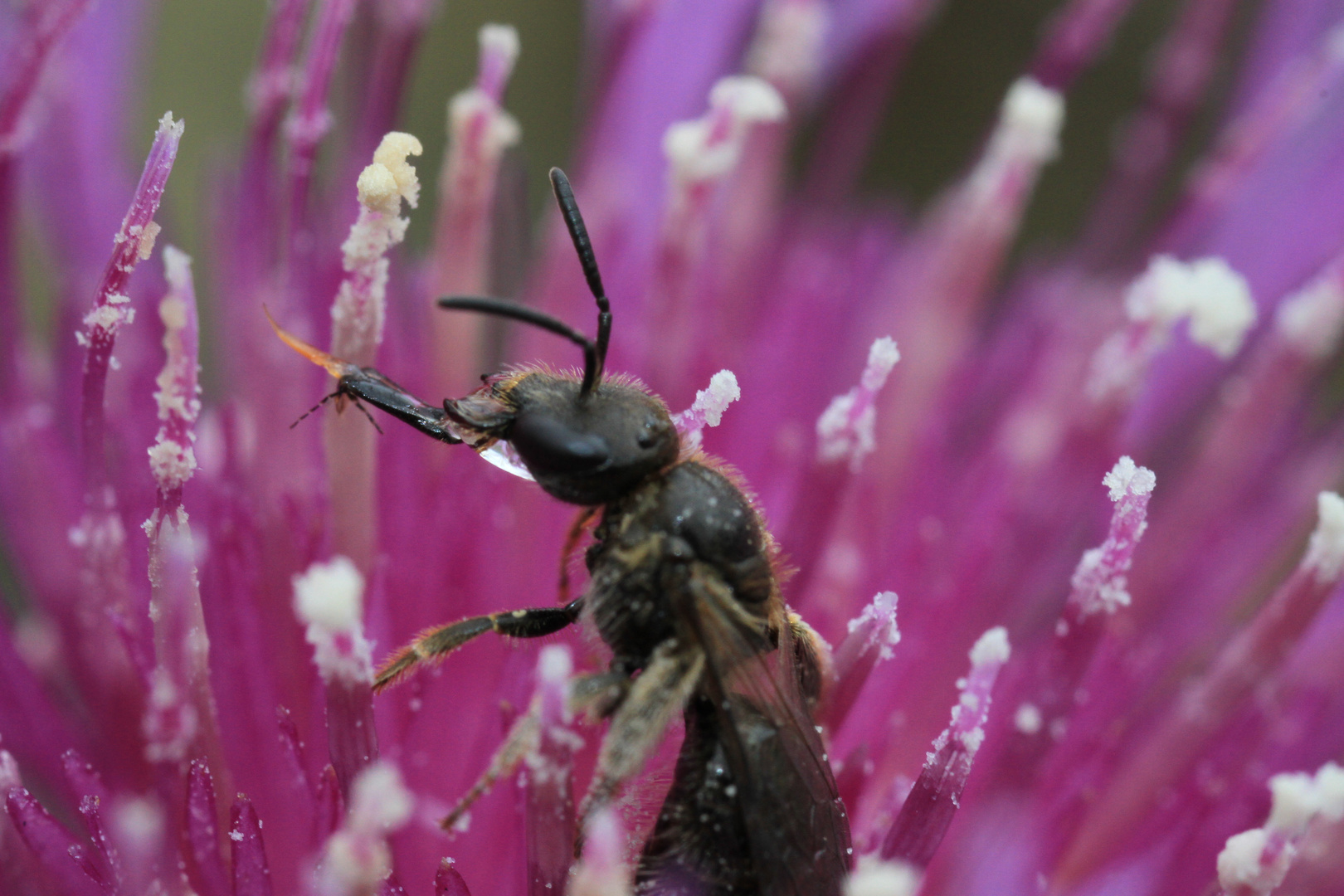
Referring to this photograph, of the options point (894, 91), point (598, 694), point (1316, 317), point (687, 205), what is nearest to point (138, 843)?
point (598, 694)

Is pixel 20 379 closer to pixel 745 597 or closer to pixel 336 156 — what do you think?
pixel 336 156

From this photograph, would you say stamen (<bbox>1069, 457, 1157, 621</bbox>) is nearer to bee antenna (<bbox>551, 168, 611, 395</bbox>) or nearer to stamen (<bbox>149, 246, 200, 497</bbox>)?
bee antenna (<bbox>551, 168, 611, 395</bbox>)

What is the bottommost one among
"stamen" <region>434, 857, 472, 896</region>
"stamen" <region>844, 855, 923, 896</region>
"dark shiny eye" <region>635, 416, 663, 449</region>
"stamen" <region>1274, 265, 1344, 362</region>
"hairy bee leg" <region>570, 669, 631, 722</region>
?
"stamen" <region>844, 855, 923, 896</region>

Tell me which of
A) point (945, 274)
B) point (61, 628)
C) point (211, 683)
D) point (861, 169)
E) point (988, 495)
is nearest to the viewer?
point (211, 683)

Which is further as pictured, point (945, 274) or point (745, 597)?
point (945, 274)

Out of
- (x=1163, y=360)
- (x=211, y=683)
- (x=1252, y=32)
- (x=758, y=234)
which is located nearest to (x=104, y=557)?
(x=211, y=683)

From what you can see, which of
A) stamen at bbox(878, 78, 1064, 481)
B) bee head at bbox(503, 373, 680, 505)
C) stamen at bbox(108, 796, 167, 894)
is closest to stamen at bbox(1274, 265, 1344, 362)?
stamen at bbox(878, 78, 1064, 481)
